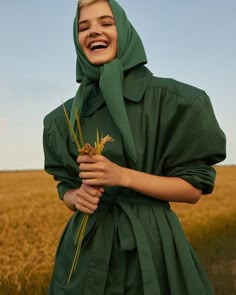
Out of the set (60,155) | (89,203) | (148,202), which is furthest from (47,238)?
(89,203)

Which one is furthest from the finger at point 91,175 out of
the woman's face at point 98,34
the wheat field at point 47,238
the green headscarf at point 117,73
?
the wheat field at point 47,238

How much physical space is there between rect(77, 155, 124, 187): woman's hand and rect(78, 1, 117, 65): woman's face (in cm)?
53

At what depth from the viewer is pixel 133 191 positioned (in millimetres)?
2098

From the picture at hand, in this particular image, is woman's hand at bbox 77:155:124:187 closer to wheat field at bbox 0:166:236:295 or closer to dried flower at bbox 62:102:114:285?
dried flower at bbox 62:102:114:285

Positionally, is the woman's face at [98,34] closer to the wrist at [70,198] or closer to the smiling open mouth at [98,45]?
the smiling open mouth at [98,45]

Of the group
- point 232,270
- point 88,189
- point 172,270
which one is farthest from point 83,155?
point 232,270

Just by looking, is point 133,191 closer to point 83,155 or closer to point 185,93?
point 83,155

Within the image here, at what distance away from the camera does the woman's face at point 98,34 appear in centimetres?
218

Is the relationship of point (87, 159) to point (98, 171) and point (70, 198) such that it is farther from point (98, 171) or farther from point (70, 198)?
point (70, 198)

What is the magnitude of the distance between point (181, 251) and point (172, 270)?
0.09m

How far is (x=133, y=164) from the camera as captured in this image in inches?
82.4

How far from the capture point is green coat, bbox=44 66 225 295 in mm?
2033

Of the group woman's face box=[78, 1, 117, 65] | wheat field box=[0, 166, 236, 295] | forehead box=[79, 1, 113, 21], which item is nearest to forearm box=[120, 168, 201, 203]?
woman's face box=[78, 1, 117, 65]

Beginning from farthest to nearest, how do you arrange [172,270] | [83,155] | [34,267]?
[34,267]
[172,270]
[83,155]
